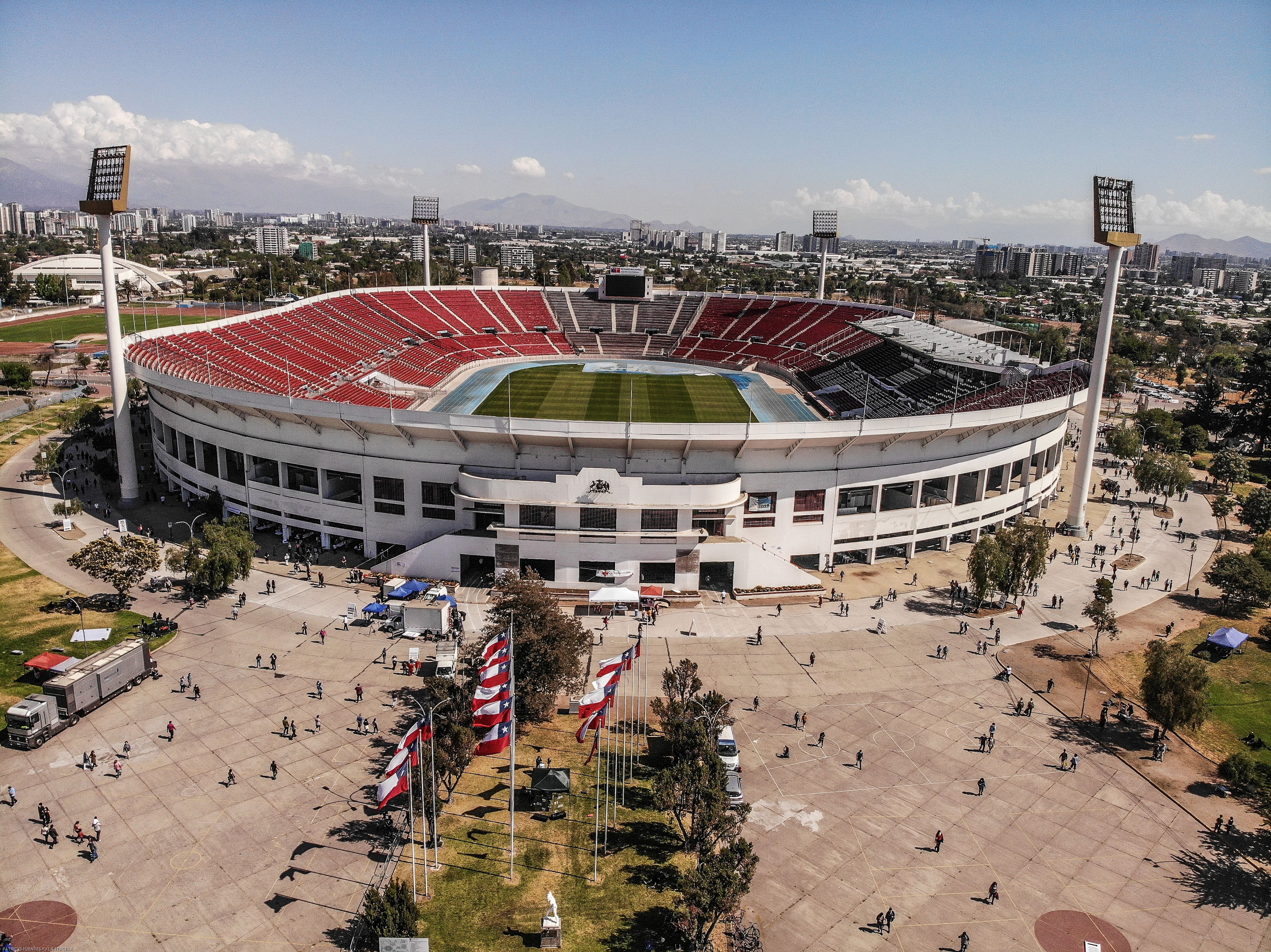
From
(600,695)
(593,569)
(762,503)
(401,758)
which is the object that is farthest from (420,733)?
(762,503)

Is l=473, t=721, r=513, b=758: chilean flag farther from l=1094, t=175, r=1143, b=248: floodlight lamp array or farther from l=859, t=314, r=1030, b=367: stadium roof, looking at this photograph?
l=859, t=314, r=1030, b=367: stadium roof

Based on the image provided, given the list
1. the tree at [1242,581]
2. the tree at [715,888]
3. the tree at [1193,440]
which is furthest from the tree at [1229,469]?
the tree at [715,888]

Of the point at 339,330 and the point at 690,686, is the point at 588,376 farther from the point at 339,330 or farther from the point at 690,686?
the point at 690,686

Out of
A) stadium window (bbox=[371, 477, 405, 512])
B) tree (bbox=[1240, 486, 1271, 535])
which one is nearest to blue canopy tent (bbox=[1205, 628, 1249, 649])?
tree (bbox=[1240, 486, 1271, 535])

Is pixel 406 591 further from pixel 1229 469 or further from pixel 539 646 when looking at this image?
pixel 1229 469

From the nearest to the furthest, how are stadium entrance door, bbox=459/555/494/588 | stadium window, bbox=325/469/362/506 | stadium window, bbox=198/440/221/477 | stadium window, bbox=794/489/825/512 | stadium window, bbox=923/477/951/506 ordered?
stadium entrance door, bbox=459/555/494/588, stadium window, bbox=794/489/825/512, stadium window, bbox=325/469/362/506, stadium window, bbox=923/477/951/506, stadium window, bbox=198/440/221/477

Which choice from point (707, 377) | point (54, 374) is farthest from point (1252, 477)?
point (54, 374)

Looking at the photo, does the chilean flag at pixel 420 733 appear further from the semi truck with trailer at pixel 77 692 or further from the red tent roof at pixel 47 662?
the red tent roof at pixel 47 662
